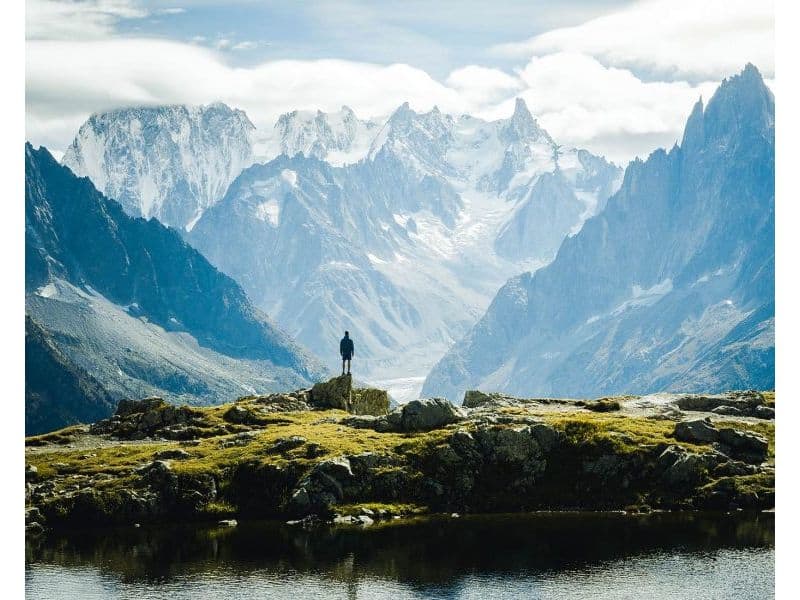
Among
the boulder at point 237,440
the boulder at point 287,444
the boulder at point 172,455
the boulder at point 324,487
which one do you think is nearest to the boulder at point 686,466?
the boulder at point 324,487

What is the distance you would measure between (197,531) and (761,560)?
231 ft

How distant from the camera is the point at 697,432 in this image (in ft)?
610

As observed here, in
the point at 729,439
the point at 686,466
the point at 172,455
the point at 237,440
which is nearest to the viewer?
the point at 686,466

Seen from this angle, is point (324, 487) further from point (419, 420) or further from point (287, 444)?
point (419, 420)

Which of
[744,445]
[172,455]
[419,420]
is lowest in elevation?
[744,445]

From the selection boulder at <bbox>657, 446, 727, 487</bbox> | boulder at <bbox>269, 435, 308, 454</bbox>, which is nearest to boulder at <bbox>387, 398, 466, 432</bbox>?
boulder at <bbox>269, 435, 308, 454</bbox>

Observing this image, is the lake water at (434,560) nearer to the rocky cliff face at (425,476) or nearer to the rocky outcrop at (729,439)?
the rocky cliff face at (425,476)

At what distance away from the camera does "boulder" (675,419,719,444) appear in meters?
186

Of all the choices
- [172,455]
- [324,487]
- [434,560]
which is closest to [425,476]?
[324,487]

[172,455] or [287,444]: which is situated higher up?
[287,444]

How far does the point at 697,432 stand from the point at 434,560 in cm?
5735

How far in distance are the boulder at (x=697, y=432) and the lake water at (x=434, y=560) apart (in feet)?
62.1

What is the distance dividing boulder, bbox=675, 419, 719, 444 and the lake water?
745 inches

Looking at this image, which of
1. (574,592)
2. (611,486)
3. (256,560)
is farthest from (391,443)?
(574,592)
